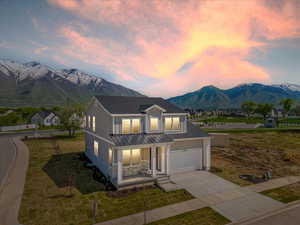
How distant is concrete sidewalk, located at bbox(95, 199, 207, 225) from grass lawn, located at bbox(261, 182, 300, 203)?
5.65m

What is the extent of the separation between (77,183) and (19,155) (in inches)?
624

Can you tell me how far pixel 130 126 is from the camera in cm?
1678

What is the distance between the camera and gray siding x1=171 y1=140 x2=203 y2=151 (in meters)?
17.8

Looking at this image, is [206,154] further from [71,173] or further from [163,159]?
[71,173]

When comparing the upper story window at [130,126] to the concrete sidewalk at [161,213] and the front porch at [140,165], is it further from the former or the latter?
the concrete sidewalk at [161,213]

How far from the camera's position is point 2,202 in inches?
471

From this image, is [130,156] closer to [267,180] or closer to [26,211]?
[26,211]

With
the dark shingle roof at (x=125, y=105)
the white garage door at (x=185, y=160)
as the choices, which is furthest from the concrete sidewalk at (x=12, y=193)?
the white garage door at (x=185, y=160)

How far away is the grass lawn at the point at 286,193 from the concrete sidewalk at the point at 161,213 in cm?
565

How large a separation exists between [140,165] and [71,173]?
24.6 ft

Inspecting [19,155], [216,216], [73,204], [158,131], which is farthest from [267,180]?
[19,155]

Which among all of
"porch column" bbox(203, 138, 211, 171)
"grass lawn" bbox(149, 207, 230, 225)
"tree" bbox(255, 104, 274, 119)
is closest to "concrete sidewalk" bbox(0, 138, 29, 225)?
"grass lawn" bbox(149, 207, 230, 225)

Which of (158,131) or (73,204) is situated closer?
(73,204)

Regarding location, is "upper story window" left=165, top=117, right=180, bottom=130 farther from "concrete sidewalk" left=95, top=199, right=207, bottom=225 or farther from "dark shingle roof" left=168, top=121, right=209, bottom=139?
"concrete sidewalk" left=95, top=199, right=207, bottom=225
